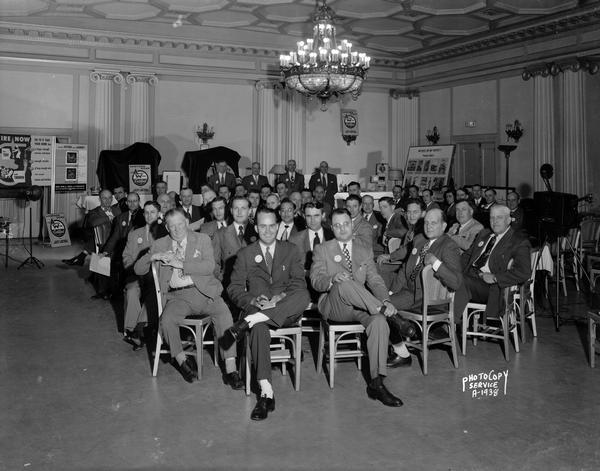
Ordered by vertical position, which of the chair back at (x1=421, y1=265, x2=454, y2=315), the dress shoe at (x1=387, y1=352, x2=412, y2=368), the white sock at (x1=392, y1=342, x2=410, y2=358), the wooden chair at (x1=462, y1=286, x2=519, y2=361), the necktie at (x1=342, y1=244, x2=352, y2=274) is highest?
the necktie at (x1=342, y1=244, x2=352, y2=274)

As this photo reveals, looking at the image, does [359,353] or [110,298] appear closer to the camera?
[359,353]

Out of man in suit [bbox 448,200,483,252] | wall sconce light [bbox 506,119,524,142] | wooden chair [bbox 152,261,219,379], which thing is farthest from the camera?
wall sconce light [bbox 506,119,524,142]

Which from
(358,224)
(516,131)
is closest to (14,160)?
(358,224)

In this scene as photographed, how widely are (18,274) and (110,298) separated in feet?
7.76

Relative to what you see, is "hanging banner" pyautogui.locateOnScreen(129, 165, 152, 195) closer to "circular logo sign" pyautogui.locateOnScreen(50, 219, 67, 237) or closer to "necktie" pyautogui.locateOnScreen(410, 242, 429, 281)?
"circular logo sign" pyautogui.locateOnScreen(50, 219, 67, 237)

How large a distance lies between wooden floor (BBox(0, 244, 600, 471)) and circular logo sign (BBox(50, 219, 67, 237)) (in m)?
5.82

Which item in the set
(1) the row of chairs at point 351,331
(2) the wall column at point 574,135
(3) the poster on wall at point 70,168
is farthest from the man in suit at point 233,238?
(2) the wall column at point 574,135

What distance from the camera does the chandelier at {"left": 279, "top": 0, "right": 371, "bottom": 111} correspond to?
25.1ft

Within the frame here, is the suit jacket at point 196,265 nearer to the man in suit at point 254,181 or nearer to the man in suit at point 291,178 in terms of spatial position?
the man in suit at point 254,181

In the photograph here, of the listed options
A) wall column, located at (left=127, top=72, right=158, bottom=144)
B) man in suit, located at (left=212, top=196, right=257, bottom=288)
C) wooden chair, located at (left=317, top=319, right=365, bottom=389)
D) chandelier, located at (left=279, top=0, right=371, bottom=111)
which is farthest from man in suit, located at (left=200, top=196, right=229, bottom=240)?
wall column, located at (left=127, top=72, right=158, bottom=144)

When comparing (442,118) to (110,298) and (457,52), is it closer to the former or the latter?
(457,52)

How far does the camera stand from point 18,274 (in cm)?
832

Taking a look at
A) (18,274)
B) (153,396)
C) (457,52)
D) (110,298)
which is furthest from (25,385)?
(457,52)

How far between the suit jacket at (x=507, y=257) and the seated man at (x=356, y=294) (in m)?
1.11
